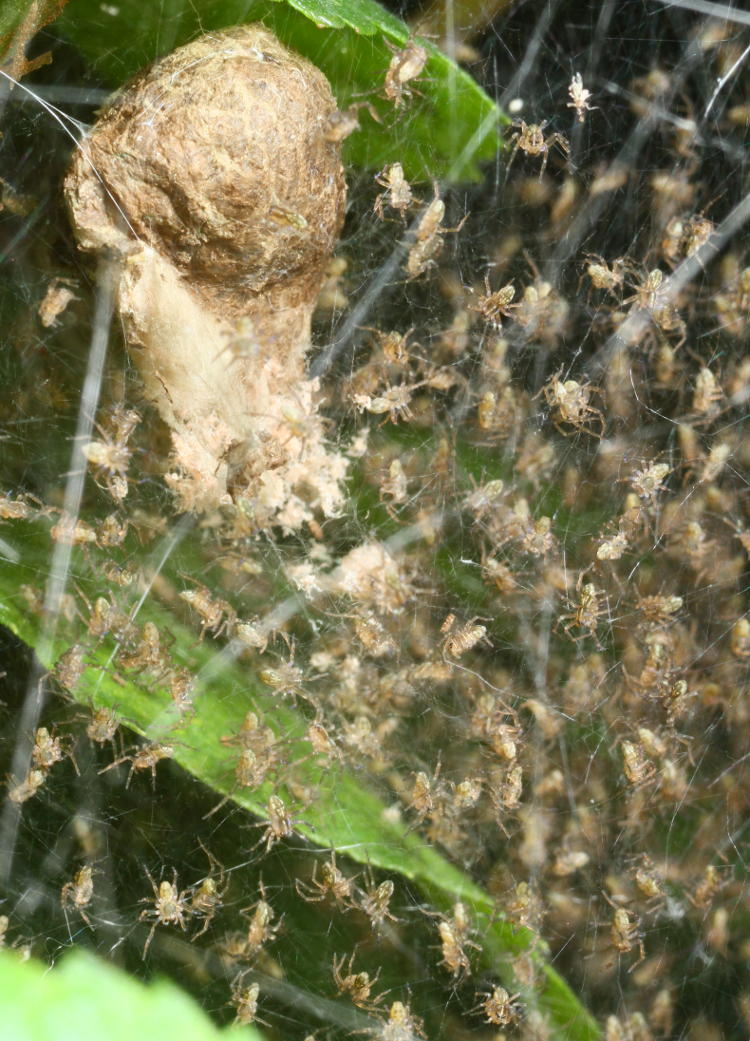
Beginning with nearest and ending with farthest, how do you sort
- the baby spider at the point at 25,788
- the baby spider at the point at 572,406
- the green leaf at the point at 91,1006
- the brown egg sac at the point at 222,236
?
1. the brown egg sac at the point at 222,236
2. the green leaf at the point at 91,1006
3. the baby spider at the point at 25,788
4. the baby spider at the point at 572,406

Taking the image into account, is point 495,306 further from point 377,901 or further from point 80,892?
point 80,892

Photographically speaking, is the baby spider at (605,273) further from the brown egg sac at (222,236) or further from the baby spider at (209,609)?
the baby spider at (209,609)

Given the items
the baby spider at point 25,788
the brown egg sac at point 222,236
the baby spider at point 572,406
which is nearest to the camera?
the brown egg sac at point 222,236

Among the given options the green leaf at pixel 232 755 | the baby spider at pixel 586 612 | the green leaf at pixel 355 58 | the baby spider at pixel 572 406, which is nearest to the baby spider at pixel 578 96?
the green leaf at pixel 355 58

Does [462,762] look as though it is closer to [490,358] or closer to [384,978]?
[384,978]

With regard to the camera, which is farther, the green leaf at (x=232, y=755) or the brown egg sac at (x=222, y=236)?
the green leaf at (x=232, y=755)

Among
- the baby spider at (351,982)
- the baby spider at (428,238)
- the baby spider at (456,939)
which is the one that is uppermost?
the baby spider at (428,238)

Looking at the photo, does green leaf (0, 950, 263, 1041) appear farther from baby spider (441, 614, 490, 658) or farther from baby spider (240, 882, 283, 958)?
baby spider (441, 614, 490, 658)
